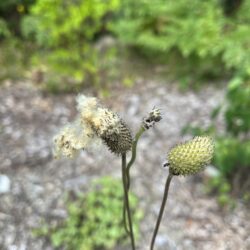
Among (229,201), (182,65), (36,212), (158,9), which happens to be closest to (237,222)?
(229,201)

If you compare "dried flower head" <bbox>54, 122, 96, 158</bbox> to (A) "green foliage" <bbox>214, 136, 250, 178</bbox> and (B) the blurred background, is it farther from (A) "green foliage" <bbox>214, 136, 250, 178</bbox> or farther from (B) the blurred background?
(A) "green foliage" <bbox>214, 136, 250, 178</bbox>

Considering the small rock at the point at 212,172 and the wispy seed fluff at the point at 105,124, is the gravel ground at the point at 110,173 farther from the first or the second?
the wispy seed fluff at the point at 105,124

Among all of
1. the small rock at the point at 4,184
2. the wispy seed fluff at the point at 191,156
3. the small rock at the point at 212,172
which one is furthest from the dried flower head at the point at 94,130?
the small rock at the point at 212,172

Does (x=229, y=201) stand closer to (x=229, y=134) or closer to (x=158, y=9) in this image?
(x=229, y=134)

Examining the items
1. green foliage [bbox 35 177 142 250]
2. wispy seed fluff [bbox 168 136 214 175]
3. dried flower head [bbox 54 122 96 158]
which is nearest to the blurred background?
green foliage [bbox 35 177 142 250]

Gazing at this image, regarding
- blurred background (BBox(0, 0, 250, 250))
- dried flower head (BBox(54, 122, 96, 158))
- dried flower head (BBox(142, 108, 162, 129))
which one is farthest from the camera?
blurred background (BBox(0, 0, 250, 250))

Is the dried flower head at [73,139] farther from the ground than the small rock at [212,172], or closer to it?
closer to it
